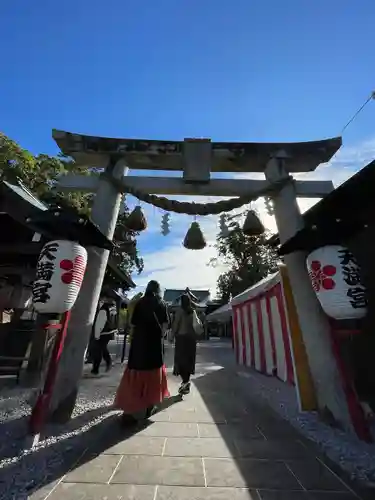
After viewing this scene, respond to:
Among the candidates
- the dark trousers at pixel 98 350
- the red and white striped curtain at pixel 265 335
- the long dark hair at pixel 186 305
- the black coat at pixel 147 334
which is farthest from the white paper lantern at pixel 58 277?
the dark trousers at pixel 98 350

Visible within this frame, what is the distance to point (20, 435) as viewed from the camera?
396 cm

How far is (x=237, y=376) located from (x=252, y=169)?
611cm

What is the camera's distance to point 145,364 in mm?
4609

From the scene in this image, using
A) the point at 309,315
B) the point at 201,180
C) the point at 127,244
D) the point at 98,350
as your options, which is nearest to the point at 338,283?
the point at 309,315

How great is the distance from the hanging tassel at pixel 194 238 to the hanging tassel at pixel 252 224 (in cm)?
82

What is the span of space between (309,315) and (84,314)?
3226 mm

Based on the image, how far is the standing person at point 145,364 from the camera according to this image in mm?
4465

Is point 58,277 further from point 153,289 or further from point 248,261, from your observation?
point 248,261

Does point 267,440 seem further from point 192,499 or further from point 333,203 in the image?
point 333,203

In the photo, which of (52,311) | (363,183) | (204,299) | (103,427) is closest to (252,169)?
(363,183)

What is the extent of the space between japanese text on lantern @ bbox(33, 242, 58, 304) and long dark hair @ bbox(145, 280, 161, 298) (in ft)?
4.72

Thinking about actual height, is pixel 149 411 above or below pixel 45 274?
below

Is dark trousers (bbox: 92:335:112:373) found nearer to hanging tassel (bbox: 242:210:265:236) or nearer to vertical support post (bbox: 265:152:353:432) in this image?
hanging tassel (bbox: 242:210:265:236)

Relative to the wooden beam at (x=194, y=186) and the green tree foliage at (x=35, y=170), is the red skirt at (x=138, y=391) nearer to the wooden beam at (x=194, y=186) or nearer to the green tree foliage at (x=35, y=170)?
the wooden beam at (x=194, y=186)
